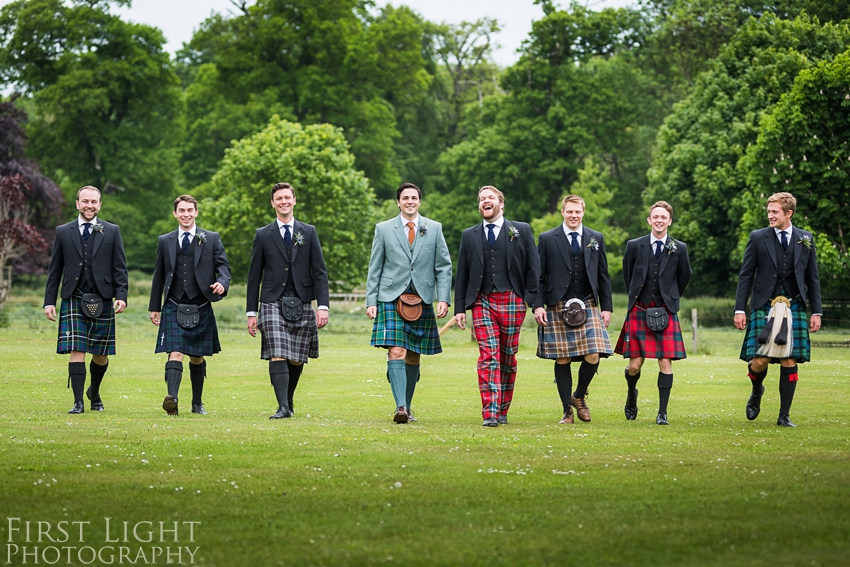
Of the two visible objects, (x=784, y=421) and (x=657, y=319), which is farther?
(x=657, y=319)

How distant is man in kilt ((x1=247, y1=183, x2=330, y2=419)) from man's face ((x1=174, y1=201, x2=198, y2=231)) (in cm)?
82

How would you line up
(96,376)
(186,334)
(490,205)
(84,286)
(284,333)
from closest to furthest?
(490,205)
(284,333)
(186,334)
(84,286)
(96,376)

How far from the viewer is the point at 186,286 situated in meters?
11.7

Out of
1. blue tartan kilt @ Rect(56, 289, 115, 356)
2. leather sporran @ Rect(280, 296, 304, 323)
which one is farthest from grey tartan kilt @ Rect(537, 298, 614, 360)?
blue tartan kilt @ Rect(56, 289, 115, 356)

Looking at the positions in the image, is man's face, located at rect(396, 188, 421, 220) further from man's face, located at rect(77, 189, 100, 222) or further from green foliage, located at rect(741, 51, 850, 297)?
green foliage, located at rect(741, 51, 850, 297)

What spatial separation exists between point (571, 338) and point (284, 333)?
9.39ft

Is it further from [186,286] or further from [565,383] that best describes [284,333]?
[565,383]

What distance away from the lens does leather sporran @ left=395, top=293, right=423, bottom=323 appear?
35.6 feet

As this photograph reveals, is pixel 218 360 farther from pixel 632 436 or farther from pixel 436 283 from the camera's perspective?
pixel 632 436

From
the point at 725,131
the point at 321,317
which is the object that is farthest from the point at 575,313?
the point at 725,131

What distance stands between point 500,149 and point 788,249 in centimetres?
4739

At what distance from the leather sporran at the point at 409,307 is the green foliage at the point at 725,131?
1213 inches

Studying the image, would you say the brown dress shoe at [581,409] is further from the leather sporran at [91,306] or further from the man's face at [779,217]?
the leather sporran at [91,306]

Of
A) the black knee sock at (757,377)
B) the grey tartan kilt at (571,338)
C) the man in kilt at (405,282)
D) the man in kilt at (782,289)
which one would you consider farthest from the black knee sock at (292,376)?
the black knee sock at (757,377)
